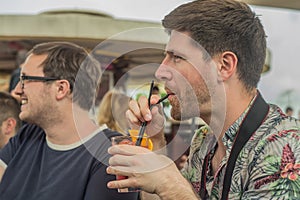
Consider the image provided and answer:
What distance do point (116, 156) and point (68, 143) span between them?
912 mm

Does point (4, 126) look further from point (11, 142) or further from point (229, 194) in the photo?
point (229, 194)

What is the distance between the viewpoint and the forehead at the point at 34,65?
242cm

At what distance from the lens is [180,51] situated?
1.62m

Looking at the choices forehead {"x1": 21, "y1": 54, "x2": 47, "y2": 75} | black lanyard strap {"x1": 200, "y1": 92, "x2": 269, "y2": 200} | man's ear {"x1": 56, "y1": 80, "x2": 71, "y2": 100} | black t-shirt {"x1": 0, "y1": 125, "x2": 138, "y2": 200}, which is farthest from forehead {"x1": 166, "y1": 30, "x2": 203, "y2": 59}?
forehead {"x1": 21, "y1": 54, "x2": 47, "y2": 75}

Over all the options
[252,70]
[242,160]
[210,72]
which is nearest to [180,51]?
[210,72]

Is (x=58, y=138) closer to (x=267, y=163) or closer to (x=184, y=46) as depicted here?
(x=184, y=46)

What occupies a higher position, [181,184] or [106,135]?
[181,184]

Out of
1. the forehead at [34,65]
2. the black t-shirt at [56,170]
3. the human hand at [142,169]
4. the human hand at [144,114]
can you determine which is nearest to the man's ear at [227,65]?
the human hand at [144,114]

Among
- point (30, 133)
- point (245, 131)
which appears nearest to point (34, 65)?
point (30, 133)

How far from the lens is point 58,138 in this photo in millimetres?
2254

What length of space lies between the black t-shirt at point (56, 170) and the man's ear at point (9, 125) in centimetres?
101

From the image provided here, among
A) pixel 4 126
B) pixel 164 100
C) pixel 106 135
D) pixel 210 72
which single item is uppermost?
pixel 210 72

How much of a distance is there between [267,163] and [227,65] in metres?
0.39

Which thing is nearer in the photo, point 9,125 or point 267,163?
point 267,163
